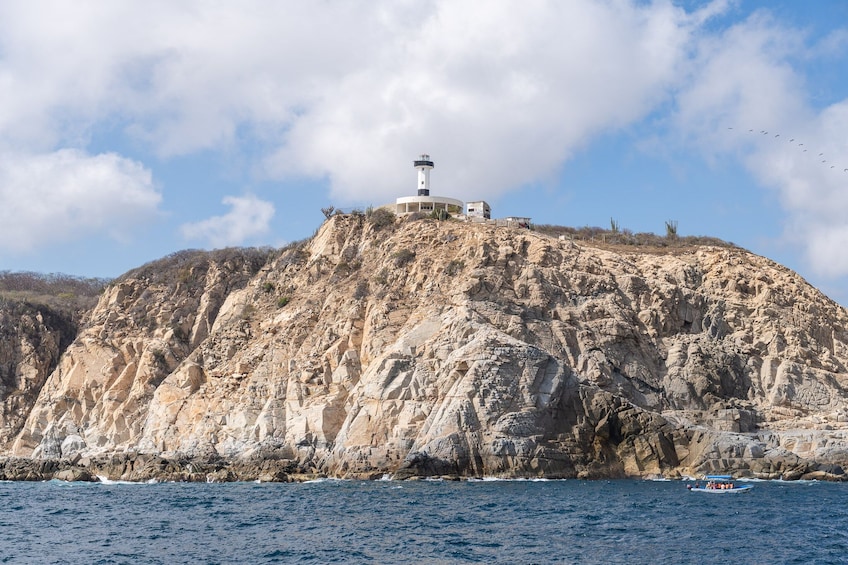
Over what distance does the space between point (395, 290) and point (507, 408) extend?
→ 1317cm

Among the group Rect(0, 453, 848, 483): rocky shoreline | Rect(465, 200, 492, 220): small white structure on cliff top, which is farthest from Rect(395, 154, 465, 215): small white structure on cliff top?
Rect(0, 453, 848, 483): rocky shoreline

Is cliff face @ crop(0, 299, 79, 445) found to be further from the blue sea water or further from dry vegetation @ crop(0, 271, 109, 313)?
the blue sea water

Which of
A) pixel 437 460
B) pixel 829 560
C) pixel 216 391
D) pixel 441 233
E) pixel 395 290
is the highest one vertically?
pixel 441 233

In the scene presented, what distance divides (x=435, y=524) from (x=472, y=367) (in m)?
17.8

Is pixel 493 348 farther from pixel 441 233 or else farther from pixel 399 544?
pixel 399 544

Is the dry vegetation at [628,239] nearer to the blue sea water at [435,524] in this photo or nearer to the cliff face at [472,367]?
the cliff face at [472,367]

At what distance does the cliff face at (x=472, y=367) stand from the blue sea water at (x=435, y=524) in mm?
3554

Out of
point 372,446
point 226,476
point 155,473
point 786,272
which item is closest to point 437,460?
point 372,446

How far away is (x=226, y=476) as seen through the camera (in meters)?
52.2

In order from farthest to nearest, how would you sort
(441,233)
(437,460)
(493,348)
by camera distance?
(441,233) < (493,348) < (437,460)

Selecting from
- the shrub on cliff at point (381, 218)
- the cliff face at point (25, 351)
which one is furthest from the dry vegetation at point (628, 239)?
the cliff face at point (25, 351)

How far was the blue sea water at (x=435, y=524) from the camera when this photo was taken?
93.5 ft

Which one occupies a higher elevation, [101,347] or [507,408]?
[101,347]

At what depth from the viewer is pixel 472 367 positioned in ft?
167
